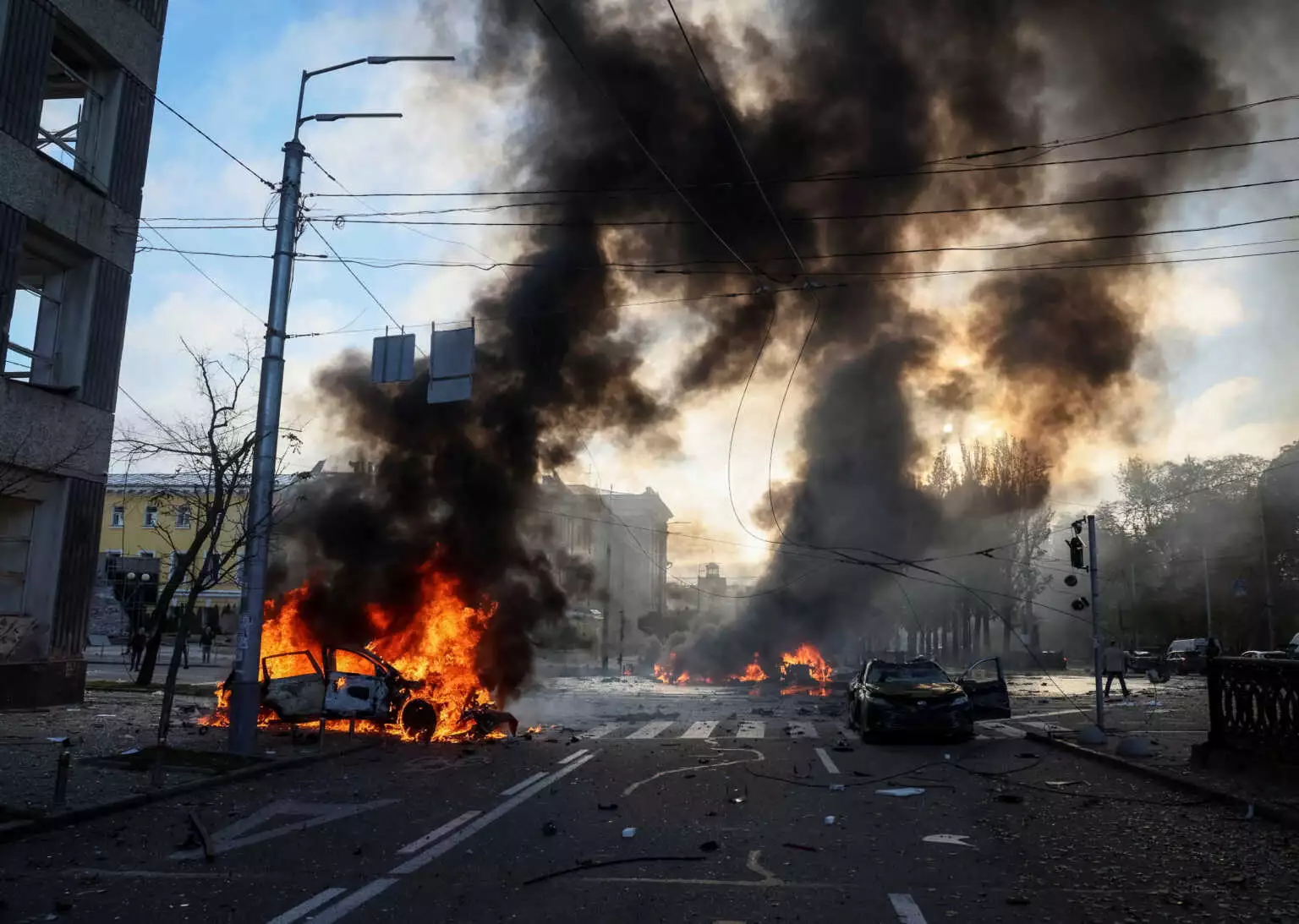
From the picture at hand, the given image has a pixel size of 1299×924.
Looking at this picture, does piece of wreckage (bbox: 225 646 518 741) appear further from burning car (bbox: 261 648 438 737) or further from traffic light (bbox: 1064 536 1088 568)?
traffic light (bbox: 1064 536 1088 568)

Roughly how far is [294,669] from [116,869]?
1155cm

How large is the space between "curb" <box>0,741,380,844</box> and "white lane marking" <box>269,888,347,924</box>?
339 centimetres

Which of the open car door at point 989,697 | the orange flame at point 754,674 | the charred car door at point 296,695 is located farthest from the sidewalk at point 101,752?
the orange flame at point 754,674

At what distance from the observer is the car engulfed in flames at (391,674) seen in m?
15.5

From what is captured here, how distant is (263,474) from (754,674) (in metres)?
30.3

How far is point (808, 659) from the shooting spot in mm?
40469

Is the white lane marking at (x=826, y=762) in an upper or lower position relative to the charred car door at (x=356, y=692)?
lower

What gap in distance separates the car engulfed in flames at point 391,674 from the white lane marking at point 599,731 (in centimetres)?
161

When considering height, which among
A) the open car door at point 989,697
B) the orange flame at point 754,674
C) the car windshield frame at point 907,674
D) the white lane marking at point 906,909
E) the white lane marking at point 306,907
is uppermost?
the car windshield frame at point 907,674

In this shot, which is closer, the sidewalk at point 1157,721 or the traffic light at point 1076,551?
the sidewalk at point 1157,721

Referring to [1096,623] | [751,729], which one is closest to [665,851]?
[751,729]

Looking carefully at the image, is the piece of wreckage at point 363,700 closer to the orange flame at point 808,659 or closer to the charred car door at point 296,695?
the charred car door at point 296,695

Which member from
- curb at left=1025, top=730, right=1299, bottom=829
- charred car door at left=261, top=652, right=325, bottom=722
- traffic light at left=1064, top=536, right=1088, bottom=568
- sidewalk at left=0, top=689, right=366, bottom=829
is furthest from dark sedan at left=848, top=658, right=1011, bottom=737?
charred car door at left=261, top=652, right=325, bottom=722

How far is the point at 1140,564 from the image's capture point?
226 feet
